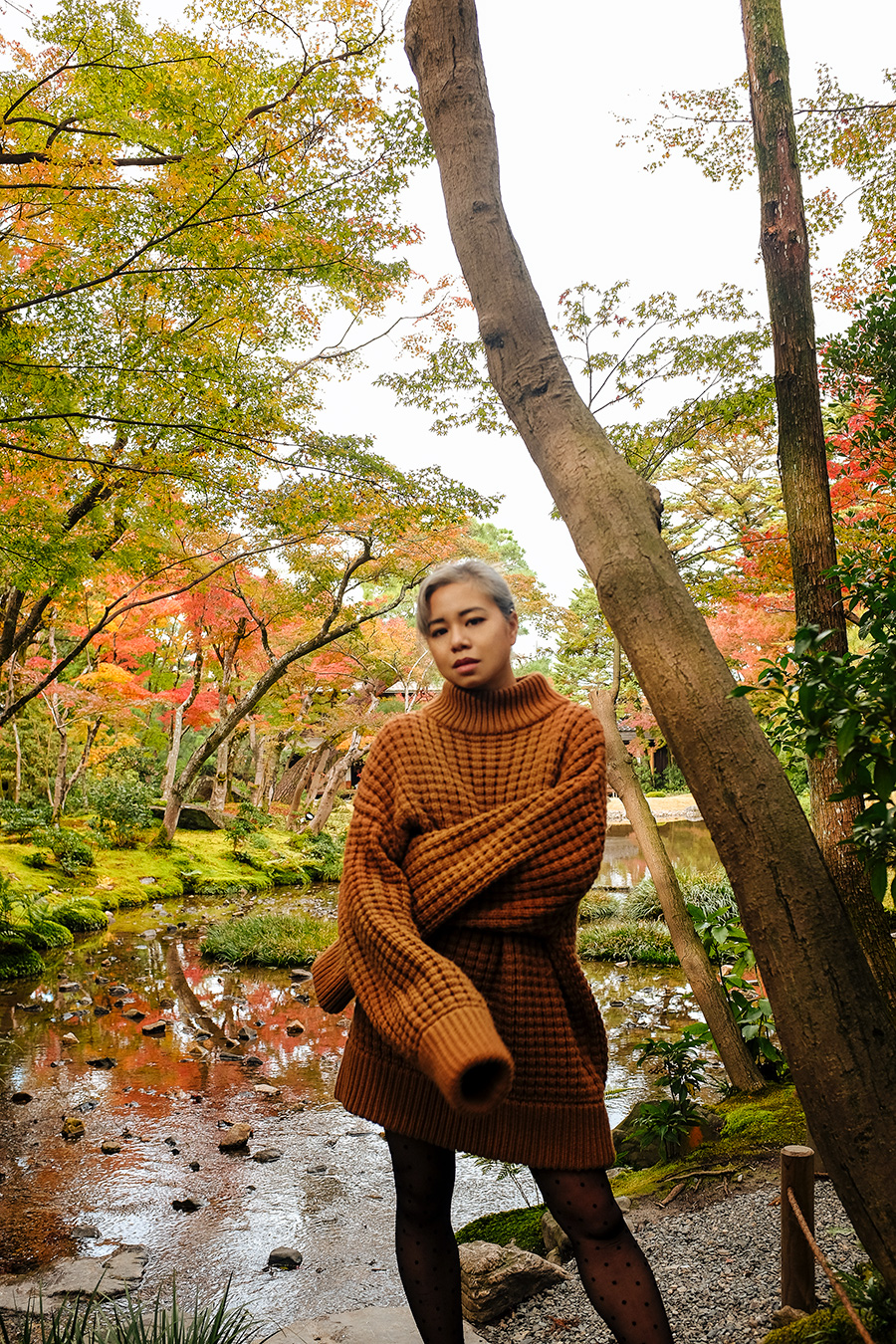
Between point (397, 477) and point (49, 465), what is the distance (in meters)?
3.12

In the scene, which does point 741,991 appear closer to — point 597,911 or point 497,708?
point 497,708

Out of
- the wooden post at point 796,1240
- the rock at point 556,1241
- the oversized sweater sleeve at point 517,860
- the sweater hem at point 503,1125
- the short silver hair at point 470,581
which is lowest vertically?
the rock at point 556,1241

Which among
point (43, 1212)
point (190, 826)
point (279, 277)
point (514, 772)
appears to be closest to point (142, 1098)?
point (43, 1212)

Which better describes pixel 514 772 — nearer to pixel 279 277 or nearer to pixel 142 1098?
pixel 142 1098

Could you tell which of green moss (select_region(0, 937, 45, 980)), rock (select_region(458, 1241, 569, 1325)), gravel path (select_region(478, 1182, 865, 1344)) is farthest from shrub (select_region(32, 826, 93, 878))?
gravel path (select_region(478, 1182, 865, 1344))

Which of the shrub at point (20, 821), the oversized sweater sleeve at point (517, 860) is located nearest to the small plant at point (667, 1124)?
the oversized sweater sleeve at point (517, 860)

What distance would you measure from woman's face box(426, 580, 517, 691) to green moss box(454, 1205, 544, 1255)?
8.32 ft

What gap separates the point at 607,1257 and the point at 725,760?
98cm

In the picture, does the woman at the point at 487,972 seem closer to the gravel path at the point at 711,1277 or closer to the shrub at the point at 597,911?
the gravel path at the point at 711,1277

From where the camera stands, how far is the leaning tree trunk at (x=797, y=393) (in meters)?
3.26

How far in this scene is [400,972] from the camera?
59.6 inches

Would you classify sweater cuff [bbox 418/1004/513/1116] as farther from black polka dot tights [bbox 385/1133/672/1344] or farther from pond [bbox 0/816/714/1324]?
pond [bbox 0/816/714/1324]

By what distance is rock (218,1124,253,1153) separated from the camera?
187 inches

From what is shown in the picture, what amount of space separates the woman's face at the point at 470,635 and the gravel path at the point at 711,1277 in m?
1.95
